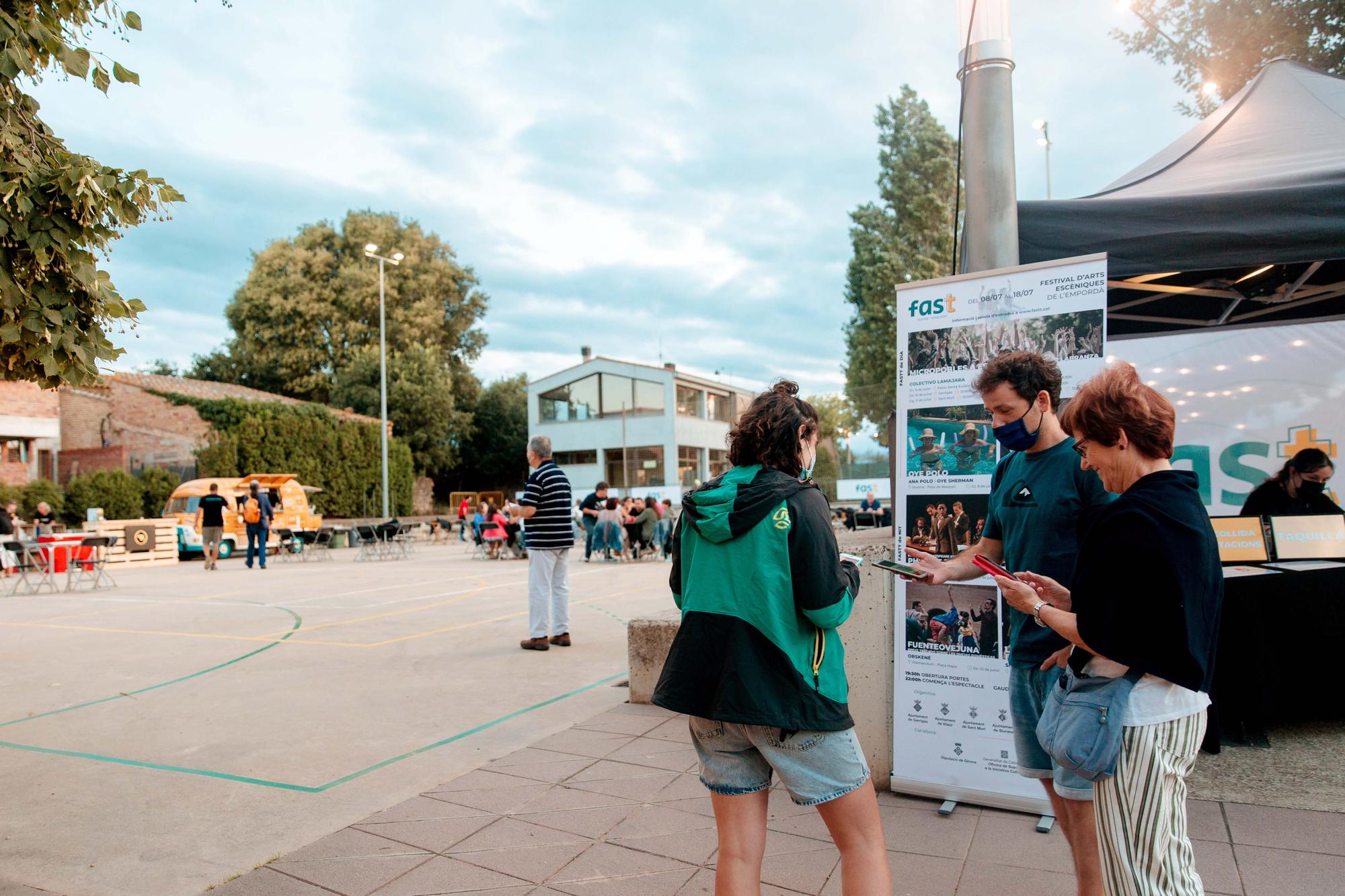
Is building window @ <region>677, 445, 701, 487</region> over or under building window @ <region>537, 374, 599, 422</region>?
under

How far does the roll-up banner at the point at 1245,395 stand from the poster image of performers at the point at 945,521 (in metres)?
5.25

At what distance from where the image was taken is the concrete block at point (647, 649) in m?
5.40

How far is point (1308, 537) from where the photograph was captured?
4.75 metres

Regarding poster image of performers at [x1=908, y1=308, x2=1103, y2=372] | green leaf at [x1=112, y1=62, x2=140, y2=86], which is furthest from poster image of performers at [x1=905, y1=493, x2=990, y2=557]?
green leaf at [x1=112, y1=62, x2=140, y2=86]

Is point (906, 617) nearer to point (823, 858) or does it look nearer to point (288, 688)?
point (823, 858)

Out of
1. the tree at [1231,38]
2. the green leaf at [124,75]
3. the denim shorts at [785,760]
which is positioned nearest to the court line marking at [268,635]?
the green leaf at [124,75]

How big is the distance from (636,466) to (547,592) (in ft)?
113

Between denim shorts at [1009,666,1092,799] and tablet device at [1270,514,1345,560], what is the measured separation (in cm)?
313

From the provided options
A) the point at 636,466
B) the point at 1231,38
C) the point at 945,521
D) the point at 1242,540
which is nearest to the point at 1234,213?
the point at 1242,540

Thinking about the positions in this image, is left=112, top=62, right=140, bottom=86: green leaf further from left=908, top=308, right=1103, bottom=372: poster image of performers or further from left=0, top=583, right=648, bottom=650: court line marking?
left=0, top=583, right=648, bottom=650: court line marking

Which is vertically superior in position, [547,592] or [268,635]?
[547,592]

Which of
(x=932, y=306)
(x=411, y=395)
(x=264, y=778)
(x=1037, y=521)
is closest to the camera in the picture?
(x=1037, y=521)

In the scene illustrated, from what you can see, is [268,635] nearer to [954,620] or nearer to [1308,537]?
[954,620]

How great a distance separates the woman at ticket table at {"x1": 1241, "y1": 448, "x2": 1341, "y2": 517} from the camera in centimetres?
537
